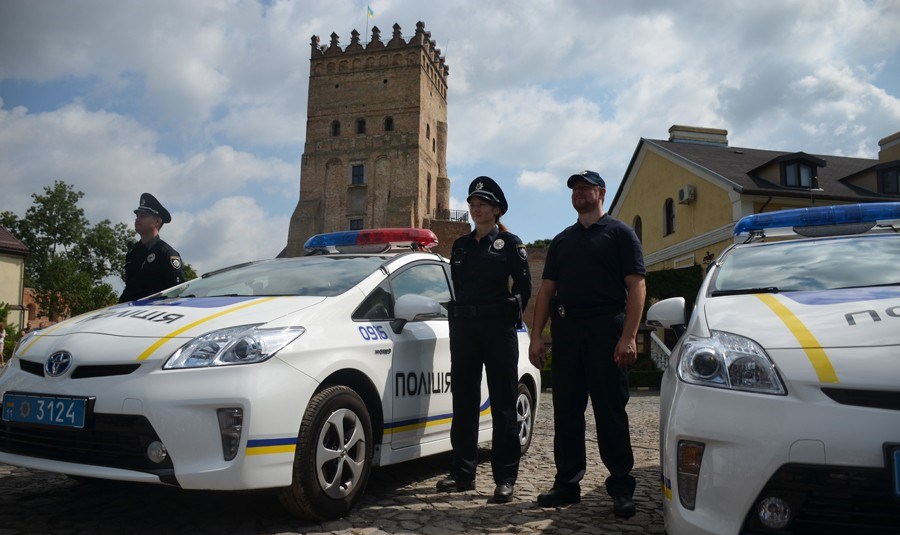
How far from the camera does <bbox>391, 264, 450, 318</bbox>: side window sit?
4441 millimetres

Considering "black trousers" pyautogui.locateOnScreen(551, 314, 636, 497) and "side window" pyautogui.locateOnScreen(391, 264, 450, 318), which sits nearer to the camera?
"black trousers" pyautogui.locateOnScreen(551, 314, 636, 497)

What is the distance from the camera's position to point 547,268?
4.21m

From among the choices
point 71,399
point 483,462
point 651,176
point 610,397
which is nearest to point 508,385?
point 610,397

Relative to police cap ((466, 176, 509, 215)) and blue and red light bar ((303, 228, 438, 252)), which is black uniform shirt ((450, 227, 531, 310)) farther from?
blue and red light bar ((303, 228, 438, 252))

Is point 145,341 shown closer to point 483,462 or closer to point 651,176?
point 483,462

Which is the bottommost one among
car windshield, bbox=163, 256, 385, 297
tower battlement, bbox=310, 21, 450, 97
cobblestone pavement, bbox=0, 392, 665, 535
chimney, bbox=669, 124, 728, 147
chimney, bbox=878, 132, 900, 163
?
cobblestone pavement, bbox=0, 392, 665, 535

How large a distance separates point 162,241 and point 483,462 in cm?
317

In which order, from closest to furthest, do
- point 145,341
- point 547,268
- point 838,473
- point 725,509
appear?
point 838,473, point 725,509, point 145,341, point 547,268

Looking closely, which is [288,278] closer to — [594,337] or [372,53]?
[594,337]

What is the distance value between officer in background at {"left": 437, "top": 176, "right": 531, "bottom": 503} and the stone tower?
157 ft

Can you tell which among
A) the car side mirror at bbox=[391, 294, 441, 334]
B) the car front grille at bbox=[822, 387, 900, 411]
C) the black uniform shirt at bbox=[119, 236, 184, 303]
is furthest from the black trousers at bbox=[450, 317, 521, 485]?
the black uniform shirt at bbox=[119, 236, 184, 303]

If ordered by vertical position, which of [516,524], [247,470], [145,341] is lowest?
[516,524]

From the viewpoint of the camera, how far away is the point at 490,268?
4.30m

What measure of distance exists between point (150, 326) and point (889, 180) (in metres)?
26.1
